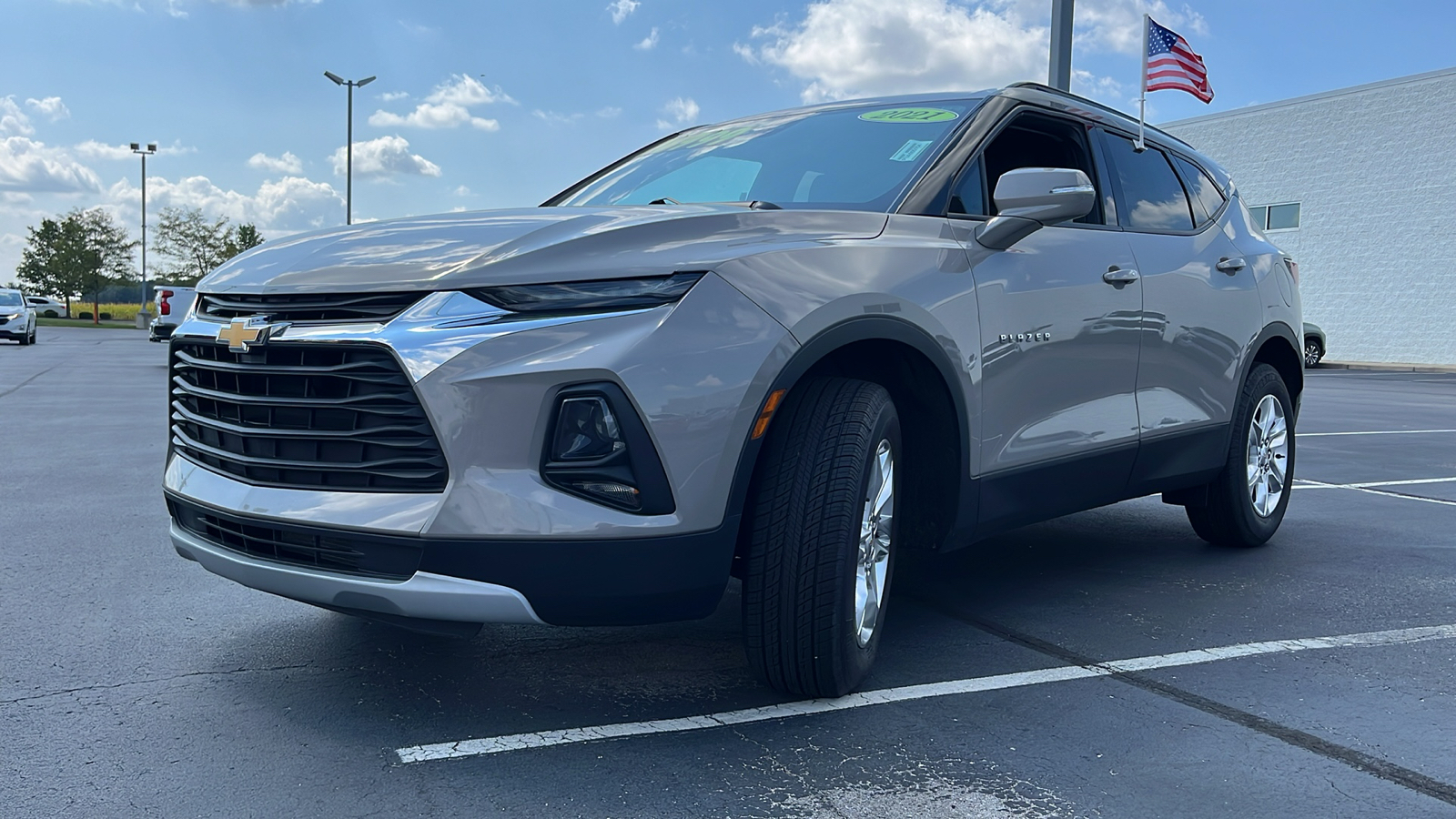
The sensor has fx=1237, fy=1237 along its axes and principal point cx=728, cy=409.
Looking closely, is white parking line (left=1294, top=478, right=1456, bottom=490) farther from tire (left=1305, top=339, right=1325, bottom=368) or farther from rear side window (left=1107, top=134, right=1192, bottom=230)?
tire (left=1305, top=339, right=1325, bottom=368)

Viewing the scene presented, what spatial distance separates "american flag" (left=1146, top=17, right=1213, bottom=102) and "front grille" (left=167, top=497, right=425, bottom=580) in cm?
1060

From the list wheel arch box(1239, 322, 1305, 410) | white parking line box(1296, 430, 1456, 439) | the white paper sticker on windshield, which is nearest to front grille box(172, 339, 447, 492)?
the white paper sticker on windshield

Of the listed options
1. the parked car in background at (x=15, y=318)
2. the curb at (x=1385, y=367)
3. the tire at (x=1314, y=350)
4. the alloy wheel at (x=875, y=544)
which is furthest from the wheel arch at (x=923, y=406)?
the parked car in background at (x=15, y=318)

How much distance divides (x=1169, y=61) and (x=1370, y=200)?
2438cm

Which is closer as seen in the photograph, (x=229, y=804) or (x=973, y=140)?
(x=229, y=804)

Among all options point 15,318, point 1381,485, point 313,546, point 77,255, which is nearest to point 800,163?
point 313,546

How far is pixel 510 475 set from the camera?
284cm

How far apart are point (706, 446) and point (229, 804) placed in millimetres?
1307

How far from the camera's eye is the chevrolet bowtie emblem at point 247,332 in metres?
3.04

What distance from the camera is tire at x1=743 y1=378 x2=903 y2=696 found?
3.13 m

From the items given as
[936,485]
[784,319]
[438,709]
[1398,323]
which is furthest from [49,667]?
[1398,323]

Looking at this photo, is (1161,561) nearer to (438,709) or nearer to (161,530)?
(438,709)

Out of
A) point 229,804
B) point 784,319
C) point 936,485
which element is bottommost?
point 229,804

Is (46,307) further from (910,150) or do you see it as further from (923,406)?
(923,406)
